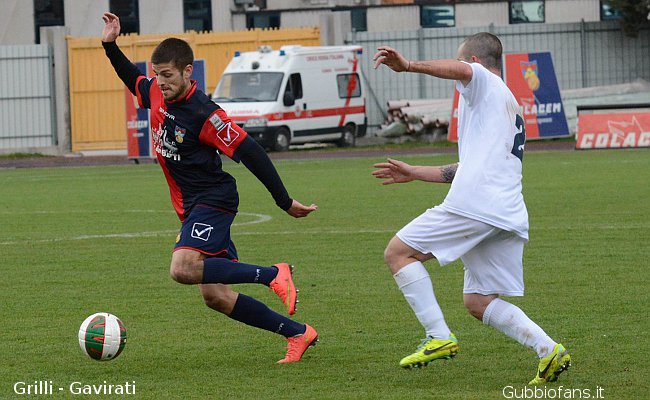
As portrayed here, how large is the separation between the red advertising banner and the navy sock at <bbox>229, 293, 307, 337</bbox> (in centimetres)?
2210

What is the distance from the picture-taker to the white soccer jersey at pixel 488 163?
6.36 metres

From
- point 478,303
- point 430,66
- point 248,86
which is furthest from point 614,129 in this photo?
point 430,66

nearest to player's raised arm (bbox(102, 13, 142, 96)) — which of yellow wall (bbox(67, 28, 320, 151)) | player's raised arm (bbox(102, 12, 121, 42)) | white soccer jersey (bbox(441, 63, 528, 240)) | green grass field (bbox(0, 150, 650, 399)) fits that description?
player's raised arm (bbox(102, 12, 121, 42))

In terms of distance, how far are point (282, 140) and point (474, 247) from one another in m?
26.3

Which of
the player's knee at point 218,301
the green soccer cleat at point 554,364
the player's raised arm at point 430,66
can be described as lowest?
the green soccer cleat at point 554,364

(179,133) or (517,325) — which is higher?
(179,133)

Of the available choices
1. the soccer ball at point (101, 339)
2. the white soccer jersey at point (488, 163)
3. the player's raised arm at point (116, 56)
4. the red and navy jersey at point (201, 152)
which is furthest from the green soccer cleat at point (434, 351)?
the player's raised arm at point (116, 56)

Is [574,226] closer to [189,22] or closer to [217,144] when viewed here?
[217,144]

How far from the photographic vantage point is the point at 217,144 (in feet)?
23.3

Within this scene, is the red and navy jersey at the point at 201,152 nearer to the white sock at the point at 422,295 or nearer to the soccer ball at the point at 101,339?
→ the soccer ball at the point at 101,339

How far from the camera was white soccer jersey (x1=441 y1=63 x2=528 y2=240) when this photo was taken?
6363 millimetres

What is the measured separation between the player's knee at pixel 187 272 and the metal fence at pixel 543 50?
28.3 meters

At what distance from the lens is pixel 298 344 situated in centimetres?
737

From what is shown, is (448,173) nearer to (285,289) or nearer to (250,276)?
(285,289)
